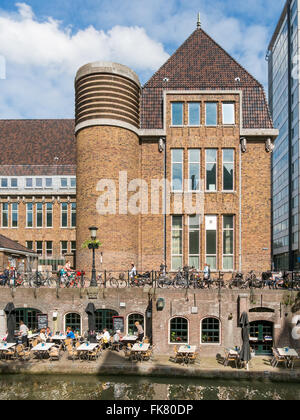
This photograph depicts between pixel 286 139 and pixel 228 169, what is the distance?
163ft

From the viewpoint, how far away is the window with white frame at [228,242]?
1099 inches

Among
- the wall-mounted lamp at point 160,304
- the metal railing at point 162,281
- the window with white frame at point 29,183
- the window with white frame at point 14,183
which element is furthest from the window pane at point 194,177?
the window with white frame at point 14,183

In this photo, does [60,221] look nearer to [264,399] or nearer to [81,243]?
[81,243]

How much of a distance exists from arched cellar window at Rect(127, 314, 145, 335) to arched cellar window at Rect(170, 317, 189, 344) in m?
1.99

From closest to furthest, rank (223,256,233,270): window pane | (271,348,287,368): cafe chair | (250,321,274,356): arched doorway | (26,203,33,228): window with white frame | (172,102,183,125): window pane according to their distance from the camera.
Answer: (271,348,287,368): cafe chair, (250,321,274,356): arched doorway, (223,256,233,270): window pane, (172,102,183,125): window pane, (26,203,33,228): window with white frame

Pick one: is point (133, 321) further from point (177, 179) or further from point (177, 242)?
point (177, 179)

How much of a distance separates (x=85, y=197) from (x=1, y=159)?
19.9m

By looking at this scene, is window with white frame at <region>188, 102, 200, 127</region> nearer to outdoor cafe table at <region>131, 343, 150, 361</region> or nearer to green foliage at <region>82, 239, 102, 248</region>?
green foliage at <region>82, 239, 102, 248</region>

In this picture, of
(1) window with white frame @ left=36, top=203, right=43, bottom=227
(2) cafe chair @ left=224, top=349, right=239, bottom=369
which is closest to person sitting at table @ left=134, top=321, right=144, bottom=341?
(2) cafe chair @ left=224, top=349, right=239, bottom=369

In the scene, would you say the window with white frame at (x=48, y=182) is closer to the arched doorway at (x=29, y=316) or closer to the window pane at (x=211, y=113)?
the window pane at (x=211, y=113)

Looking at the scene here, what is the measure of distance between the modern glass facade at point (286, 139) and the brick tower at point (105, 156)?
46180 mm

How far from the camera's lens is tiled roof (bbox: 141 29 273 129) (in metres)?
29.0

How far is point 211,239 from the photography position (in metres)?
28.2

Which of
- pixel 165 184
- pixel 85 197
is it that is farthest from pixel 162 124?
pixel 85 197
